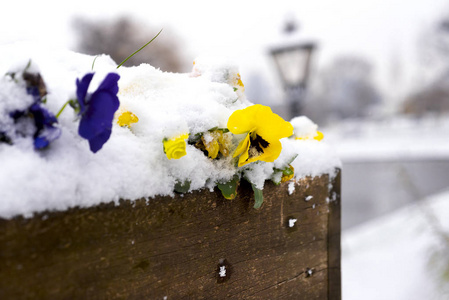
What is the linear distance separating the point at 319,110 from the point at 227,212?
31.5 metres

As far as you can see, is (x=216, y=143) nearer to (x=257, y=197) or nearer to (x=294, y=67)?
(x=257, y=197)

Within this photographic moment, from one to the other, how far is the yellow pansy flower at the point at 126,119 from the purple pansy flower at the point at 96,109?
77 mm

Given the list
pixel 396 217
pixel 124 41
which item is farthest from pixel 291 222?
pixel 124 41

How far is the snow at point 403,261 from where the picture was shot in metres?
2.29

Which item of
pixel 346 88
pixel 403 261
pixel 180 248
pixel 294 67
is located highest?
pixel 346 88

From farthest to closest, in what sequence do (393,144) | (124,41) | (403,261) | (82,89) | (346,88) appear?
(346,88) < (393,144) < (124,41) < (403,261) < (82,89)

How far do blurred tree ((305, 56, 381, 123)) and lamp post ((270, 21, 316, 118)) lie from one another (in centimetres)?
3032

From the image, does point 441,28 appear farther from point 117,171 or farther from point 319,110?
point 117,171

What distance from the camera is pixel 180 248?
53 centimetres

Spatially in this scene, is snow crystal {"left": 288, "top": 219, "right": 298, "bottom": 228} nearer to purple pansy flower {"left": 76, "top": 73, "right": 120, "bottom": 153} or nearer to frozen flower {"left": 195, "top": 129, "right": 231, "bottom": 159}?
frozen flower {"left": 195, "top": 129, "right": 231, "bottom": 159}

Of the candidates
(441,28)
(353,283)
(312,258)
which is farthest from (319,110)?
(312,258)

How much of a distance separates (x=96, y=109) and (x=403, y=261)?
304cm

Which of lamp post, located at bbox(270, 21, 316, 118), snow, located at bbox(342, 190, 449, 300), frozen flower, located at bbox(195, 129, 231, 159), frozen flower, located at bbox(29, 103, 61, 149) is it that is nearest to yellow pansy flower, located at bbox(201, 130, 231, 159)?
frozen flower, located at bbox(195, 129, 231, 159)

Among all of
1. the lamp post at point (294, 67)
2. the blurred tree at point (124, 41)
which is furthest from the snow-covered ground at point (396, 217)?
the blurred tree at point (124, 41)
